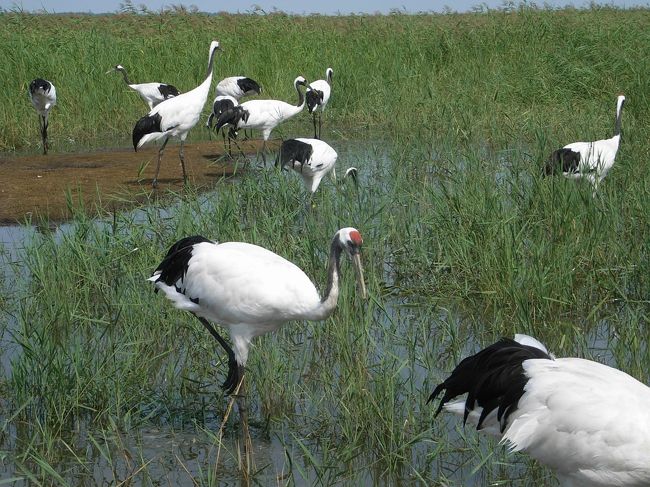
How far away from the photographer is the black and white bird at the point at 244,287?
4.43 metres

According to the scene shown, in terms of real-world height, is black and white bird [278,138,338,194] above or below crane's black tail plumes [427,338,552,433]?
below

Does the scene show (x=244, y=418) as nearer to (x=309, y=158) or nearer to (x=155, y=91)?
(x=309, y=158)

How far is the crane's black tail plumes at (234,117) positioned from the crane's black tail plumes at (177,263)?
22.1 feet

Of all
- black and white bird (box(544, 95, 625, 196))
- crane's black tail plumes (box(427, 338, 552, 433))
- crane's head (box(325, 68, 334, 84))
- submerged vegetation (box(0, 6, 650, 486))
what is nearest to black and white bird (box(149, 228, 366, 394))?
submerged vegetation (box(0, 6, 650, 486))

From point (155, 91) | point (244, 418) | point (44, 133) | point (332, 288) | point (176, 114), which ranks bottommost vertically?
point (44, 133)

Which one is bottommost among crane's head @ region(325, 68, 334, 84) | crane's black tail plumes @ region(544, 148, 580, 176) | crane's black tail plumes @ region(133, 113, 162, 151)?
crane's black tail plumes @ region(133, 113, 162, 151)

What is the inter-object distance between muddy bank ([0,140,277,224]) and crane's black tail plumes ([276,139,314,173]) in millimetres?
588

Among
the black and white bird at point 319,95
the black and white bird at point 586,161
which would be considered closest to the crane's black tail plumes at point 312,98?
the black and white bird at point 319,95

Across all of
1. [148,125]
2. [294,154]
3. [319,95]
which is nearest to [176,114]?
[148,125]

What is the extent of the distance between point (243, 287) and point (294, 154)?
4.46m

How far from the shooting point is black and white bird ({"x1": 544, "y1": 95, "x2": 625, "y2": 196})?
7293mm

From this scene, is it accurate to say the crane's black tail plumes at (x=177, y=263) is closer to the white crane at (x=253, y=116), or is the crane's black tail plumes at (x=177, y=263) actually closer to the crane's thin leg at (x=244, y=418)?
the crane's thin leg at (x=244, y=418)

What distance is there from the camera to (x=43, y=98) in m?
12.9

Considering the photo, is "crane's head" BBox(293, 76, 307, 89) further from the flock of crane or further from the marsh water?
the marsh water
